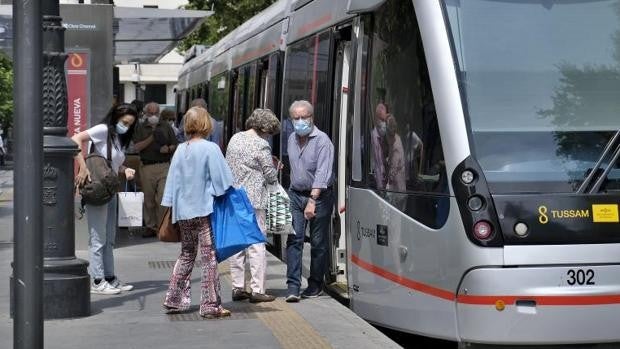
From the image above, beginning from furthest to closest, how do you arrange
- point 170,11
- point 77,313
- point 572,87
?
point 170,11 → point 77,313 → point 572,87

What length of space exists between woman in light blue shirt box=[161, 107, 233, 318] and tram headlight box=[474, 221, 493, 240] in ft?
7.44

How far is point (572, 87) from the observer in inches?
294

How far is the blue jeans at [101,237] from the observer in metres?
9.62

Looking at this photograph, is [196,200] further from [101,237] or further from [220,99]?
[220,99]

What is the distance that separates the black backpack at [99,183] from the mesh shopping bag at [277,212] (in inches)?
52.3

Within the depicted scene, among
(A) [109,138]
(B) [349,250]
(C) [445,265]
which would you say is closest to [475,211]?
(C) [445,265]

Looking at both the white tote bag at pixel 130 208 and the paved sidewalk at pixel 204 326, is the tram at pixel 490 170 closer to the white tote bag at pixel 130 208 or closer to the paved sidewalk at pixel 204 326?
the paved sidewalk at pixel 204 326

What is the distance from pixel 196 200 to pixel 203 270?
1.84 feet

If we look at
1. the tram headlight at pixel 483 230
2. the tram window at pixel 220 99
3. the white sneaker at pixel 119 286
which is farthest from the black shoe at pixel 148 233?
the tram headlight at pixel 483 230

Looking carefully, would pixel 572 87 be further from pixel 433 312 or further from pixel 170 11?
pixel 170 11

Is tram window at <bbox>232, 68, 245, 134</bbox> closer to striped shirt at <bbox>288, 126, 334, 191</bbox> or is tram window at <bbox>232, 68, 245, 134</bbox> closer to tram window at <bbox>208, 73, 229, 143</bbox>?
tram window at <bbox>208, 73, 229, 143</bbox>

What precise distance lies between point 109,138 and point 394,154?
9.75ft

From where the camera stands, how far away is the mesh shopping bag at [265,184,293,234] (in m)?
9.25

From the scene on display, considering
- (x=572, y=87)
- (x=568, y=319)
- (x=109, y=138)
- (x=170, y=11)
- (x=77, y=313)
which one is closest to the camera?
(x=568, y=319)
